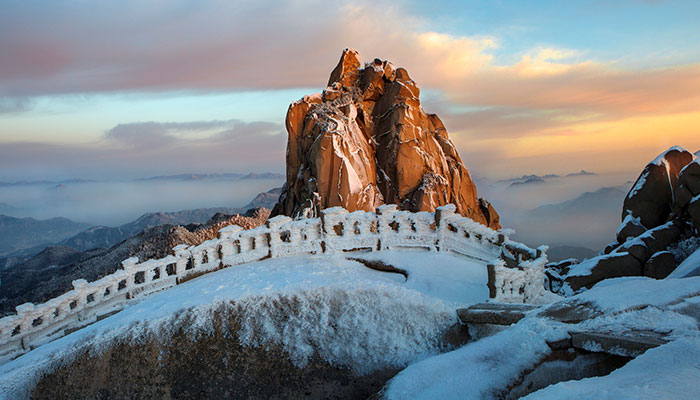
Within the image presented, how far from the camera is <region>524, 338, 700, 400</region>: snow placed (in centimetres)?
541

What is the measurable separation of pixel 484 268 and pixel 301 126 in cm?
2757

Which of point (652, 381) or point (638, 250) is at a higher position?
point (652, 381)

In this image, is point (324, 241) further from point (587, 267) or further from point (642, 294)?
point (587, 267)

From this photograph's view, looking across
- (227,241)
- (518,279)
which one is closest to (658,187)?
(518,279)

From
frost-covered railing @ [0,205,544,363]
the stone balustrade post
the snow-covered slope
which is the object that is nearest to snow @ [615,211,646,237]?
frost-covered railing @ [0,205,544,363]

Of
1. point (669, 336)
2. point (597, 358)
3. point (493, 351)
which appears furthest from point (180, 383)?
point (669, 336)

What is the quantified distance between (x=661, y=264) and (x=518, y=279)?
12771mm

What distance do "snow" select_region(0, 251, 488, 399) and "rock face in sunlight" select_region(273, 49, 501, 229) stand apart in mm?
20141

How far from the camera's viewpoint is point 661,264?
2066 centimetres

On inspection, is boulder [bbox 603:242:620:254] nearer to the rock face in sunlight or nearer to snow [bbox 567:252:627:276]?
snow [bbox 567:252:627:276]

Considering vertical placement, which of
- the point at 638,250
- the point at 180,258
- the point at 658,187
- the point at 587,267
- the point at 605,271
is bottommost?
the point at 605,271

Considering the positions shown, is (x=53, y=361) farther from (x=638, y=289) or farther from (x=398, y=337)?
(x=638, y=289)

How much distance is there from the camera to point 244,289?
1405 cm

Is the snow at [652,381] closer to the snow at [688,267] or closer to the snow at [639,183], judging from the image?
the snow at [688,267]
